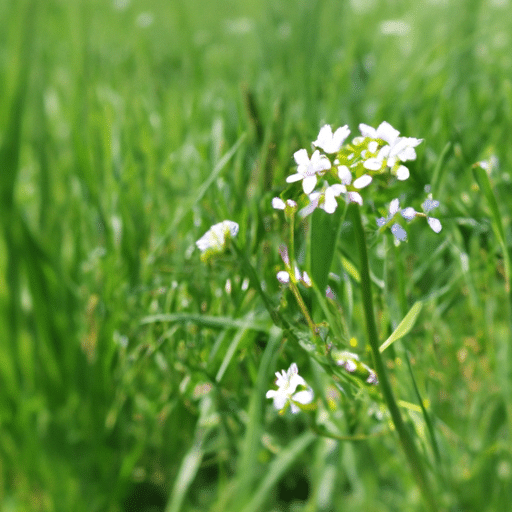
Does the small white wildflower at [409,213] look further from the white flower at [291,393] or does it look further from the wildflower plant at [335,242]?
the white flower at [291,393]

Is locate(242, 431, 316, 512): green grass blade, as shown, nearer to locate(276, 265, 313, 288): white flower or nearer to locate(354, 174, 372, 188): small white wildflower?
locate(276, 265, 313, 288): white flower

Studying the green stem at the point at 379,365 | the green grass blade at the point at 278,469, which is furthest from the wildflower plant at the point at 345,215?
the green grass blade at the point at 278,469

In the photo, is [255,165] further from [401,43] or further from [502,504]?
[401,43]

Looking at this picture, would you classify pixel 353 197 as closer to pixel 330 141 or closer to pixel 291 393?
pixel 330 141

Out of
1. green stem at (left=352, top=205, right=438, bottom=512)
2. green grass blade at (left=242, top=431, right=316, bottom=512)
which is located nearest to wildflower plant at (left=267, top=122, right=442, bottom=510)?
green stem at (left=352, top=205, right=438, bottom=512)

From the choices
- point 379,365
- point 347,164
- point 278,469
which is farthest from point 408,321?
point 278,469
